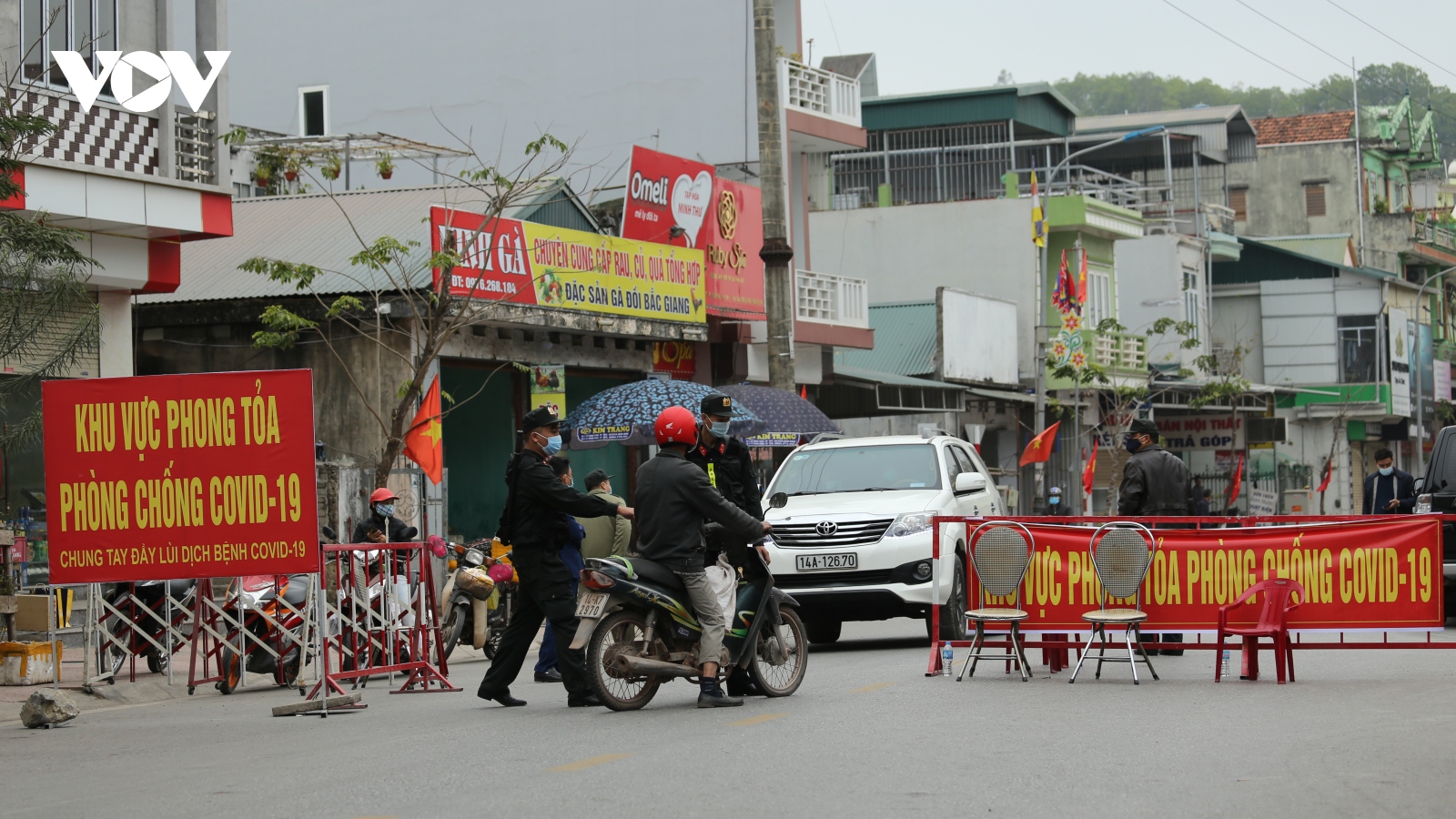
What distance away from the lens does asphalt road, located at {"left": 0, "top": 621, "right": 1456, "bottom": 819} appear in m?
7.32

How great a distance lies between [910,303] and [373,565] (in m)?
24.7

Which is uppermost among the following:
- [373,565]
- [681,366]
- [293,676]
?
[681,366]

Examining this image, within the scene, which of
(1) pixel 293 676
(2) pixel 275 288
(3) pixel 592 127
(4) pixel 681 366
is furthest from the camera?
(3) pixel 592 127

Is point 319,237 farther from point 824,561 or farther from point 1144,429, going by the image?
point 1144,429

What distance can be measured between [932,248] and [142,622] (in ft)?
99.7

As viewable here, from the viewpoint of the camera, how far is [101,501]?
40.2 ft

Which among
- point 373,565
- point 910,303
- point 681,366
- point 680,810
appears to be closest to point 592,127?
point 681,366

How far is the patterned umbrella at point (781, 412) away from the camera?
2238 centimetres

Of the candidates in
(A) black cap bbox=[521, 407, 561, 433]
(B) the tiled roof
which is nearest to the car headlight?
(A) black cap bbox=[521, 407, 561, 433]

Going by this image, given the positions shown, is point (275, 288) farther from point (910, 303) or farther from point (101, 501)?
point (910, 303)

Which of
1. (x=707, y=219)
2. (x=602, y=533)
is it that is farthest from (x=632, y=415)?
(x=602, y=533)

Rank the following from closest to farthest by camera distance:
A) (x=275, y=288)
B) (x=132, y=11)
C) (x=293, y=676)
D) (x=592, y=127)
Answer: (x=293, y=676) → (x=132, y=11) → (x=275, y=288) → (x=592, y=127)

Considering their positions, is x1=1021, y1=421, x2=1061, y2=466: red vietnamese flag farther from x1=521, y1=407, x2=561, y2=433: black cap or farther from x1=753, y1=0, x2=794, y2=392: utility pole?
x1=521, y1=407, x2=561, y2=433: black cap

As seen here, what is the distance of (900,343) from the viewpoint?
121ft
